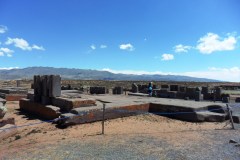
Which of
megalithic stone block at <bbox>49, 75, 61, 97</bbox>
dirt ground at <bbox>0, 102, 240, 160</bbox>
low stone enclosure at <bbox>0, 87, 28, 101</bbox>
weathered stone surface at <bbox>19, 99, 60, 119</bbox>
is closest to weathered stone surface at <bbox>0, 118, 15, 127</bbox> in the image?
dirt ground at <bbox>0, 102, 240, 160</bbox>

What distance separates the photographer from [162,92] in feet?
76.8

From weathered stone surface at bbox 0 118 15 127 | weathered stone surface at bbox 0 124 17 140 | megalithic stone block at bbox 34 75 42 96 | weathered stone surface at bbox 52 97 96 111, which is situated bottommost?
weathered stone surface at bbox 0 124 17 140

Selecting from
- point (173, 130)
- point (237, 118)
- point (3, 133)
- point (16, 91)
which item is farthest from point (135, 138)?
point (16, 91)

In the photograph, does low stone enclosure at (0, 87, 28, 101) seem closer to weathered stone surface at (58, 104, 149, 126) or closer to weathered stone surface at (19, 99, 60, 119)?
weathered stone surface at (19, 99, 60, 119)

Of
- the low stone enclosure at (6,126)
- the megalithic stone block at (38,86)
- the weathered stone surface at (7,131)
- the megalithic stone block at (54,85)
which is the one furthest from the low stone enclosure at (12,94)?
the weathered stone surface at (7,131)

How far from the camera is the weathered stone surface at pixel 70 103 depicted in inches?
456

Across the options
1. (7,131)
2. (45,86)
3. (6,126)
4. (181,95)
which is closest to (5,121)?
(6,126)

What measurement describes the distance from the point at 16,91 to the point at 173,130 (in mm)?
14042

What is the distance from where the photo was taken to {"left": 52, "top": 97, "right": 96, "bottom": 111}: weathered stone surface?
38.0 ft

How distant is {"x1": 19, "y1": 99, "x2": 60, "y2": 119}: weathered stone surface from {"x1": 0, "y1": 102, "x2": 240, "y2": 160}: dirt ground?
1.10 m

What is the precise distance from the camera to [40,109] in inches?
522

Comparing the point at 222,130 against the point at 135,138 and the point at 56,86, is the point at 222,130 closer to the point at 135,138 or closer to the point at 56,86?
the point at 135,138

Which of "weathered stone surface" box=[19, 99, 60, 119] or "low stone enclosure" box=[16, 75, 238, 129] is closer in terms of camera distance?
"low stone enclosure" box=[16, 75, 238, 129]

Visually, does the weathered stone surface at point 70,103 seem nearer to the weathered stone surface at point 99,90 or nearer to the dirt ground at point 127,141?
the dirt ground at point 127,141
